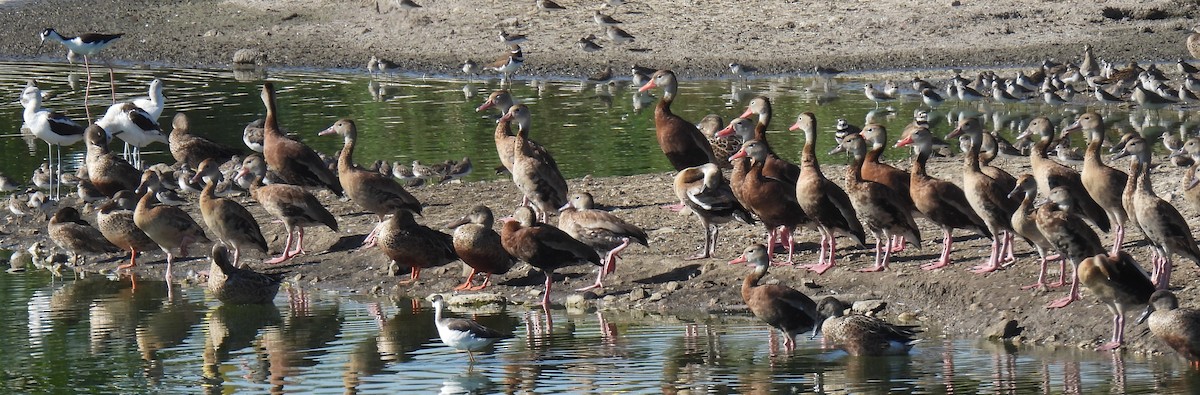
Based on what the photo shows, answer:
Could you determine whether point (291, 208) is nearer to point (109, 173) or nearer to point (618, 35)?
point (109, 173)

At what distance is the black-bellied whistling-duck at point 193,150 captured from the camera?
2008 cm

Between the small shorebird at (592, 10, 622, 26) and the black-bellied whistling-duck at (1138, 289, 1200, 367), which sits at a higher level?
the small shorebird at (592, 10, 622, 26)

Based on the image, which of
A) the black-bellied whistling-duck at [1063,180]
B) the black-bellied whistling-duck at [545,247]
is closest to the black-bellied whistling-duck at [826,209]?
the black-bellied whistling-duck at [1063,180]

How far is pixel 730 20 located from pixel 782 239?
2034 cm

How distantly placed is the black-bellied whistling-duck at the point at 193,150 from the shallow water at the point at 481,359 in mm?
5728

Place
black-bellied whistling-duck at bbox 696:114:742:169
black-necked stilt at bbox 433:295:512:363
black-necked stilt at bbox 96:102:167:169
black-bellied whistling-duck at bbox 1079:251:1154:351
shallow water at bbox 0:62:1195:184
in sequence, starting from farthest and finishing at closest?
shallow water at bbox 0:62:1195:184
black-necked stilt at bbox 96:102:167:169
black-bellied whistling-duck at bbox 696:114:742:169
black-necked stilt at bbox 433:295:512:363
black-bellied whistling-duck at bbox 1079:251:1154:351

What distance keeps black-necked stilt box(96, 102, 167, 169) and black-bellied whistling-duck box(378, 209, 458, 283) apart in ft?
22.7

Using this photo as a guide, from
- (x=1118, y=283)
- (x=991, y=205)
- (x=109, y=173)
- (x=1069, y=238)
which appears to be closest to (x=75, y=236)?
(x=109, y=173)

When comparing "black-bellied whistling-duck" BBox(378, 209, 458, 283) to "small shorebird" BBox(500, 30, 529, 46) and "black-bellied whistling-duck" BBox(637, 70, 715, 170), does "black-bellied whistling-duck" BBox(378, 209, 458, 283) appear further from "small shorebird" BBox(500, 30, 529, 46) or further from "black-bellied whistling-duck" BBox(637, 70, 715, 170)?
"small shorebird" BBox(500, 30, 529, 46)

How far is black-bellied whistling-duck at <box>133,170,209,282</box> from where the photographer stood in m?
15.5

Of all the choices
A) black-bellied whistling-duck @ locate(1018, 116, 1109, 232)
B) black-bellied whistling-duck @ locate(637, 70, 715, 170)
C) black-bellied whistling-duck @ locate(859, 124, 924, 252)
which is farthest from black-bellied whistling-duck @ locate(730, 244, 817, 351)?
black-bellied whistling-duck @ locate(637, 70, 715, 170)

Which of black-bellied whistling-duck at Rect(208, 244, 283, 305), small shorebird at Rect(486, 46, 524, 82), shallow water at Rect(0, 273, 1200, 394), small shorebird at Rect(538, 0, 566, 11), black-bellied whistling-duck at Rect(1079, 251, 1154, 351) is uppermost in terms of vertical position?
small shorebird at Rect(538, 0, 566, 11)

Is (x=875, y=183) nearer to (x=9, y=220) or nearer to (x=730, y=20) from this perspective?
(x=9, y=220)

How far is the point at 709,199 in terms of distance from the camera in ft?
47.2
